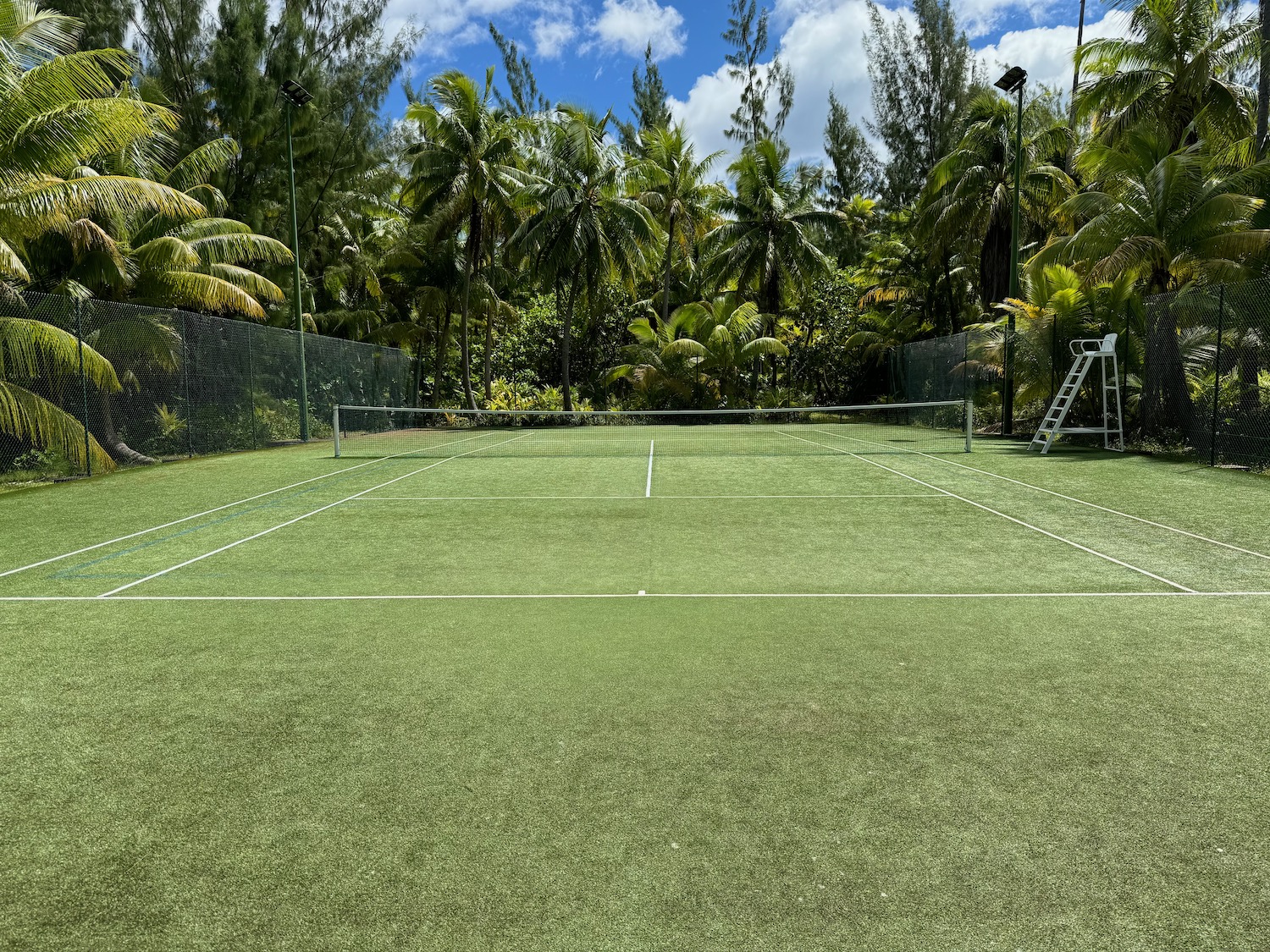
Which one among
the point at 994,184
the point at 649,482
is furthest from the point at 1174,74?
the point at 649,482

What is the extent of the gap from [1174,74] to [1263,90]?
81.0 inches

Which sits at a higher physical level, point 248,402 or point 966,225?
point 966,225

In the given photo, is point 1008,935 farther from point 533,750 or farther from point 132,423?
point 132,423

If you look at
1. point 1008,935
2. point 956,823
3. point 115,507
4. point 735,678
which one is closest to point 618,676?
point 735,678

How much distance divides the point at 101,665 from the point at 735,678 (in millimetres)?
3318

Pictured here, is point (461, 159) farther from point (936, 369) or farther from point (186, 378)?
point (936, 369)

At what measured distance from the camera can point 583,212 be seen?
92.9 feet

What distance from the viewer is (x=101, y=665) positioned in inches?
184

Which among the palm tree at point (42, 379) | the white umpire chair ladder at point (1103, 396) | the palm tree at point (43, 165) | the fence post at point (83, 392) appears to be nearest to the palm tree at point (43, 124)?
the palm tree at point (43, 165)

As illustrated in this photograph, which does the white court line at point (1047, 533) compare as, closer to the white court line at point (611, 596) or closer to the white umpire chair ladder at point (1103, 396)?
the white court line at point (611, 596)

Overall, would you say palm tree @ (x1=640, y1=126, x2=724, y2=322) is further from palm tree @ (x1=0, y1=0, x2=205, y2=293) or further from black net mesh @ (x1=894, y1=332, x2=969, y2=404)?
palm tree @ (x1=0, y1=0, x2=205, y2=293)

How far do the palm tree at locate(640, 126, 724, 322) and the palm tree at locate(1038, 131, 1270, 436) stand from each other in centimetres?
1696

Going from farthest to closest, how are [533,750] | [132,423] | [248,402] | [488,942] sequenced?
[248,402], [132,423], [533,750], [488,942]

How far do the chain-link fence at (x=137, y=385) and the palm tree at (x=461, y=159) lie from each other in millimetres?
6806
